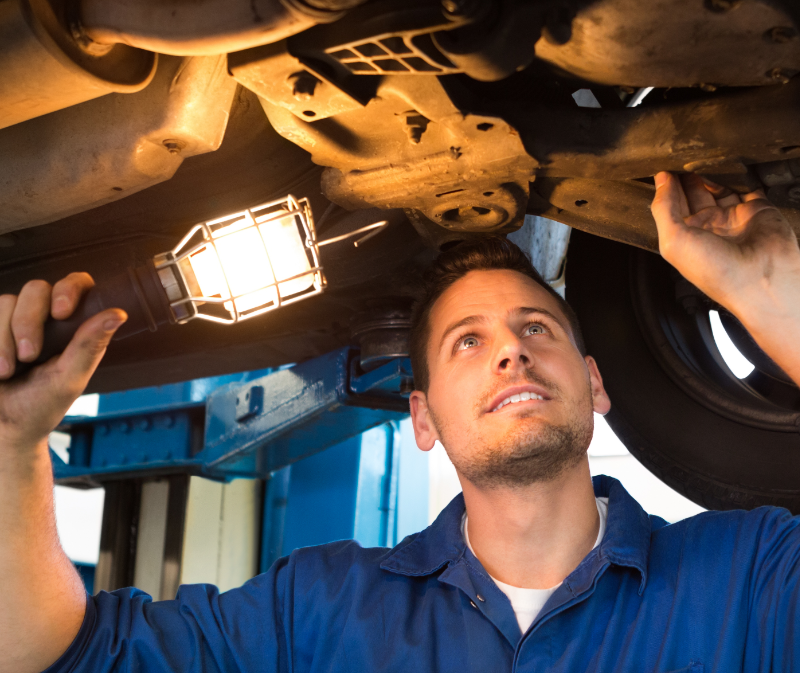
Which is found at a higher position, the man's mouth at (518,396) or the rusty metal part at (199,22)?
the rusty metal part at (199,22)

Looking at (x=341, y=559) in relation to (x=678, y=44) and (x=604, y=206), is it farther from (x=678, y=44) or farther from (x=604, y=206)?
(x=678, y=44)

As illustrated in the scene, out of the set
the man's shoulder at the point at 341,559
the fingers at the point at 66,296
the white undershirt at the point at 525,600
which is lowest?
the white undershirt at the point at 525,600

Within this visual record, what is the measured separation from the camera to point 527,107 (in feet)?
2.95

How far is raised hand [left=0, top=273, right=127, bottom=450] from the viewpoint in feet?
2.95

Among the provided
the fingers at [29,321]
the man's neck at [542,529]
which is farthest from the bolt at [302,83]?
the man's neck at [542,529]

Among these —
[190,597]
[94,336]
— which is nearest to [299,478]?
[190,597]

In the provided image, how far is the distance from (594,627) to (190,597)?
651mm

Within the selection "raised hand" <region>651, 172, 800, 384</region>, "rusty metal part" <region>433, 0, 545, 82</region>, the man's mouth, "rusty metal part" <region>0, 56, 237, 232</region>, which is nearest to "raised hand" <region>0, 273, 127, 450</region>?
"rusty metal part" <region>0, 56, 237, 232</region>

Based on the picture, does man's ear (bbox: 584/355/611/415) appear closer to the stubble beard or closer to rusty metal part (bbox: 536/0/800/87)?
the stubble beard

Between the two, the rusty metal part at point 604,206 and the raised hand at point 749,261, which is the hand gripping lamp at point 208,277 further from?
the raised hand at point 749,261

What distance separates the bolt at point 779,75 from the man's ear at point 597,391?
67 centimetres

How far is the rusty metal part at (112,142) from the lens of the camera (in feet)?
2.80

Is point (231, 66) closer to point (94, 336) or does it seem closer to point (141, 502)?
point (94, 336)

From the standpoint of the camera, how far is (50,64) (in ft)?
2.45
